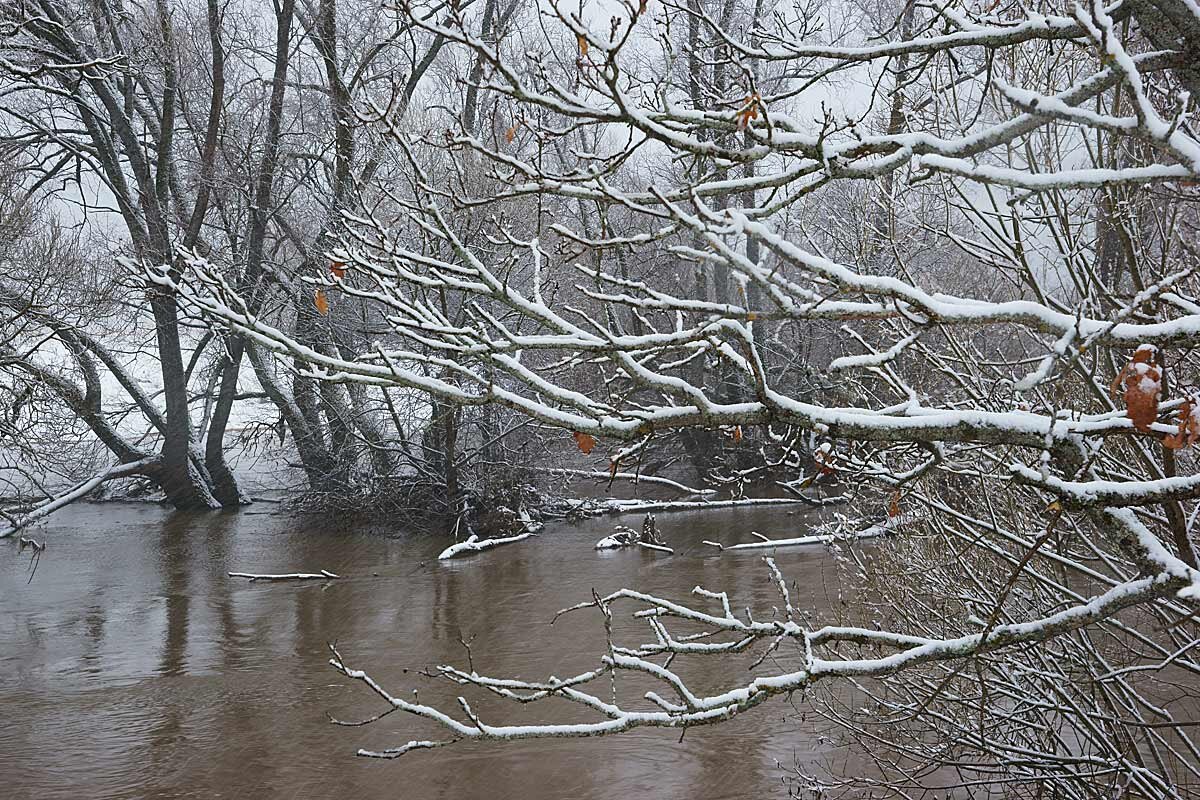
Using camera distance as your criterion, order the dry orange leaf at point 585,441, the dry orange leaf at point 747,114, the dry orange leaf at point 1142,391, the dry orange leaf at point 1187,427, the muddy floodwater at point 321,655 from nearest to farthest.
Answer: the dry orange leaf at point 1142,391, the dry orange leaf at point 1187,427, the dry orange leaf at point 747,114, the dry orange leaf at point 585,441, the muddy floodwater at point 321,655

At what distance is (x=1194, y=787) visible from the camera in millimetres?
5367

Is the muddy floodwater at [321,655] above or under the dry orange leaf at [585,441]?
under

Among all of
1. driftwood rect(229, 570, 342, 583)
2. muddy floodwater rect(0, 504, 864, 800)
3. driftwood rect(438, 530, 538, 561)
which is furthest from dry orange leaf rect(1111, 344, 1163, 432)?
driftwood rect(438, 530, 538, 561)

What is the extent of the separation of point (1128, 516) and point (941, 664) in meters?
2.96

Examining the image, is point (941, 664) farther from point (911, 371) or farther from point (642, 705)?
point (911, 371)

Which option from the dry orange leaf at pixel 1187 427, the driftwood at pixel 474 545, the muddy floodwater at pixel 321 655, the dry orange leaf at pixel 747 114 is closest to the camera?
the dry orange leaf at pixel 1187 427

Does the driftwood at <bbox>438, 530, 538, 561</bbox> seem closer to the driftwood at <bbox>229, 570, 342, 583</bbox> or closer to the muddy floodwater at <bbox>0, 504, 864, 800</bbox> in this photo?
the muddy floodwater at <bbox>0, 504, 864, 800</bbox>

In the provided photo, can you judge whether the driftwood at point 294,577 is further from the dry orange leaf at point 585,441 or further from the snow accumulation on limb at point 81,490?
the dry orange leaf at point 585,441

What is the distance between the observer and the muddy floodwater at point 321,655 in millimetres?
7820

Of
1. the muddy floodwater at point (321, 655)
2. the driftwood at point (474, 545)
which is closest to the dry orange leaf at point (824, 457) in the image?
the muddy floodwater at point (321, 655)

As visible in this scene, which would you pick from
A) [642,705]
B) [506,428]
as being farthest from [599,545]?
[642,705]

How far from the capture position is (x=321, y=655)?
10938 mm

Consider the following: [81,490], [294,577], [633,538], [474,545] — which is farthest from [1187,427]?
[81,490]

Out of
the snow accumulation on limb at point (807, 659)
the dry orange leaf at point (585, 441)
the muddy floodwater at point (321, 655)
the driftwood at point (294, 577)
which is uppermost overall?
the dry orange leaf at point (585, 441)
